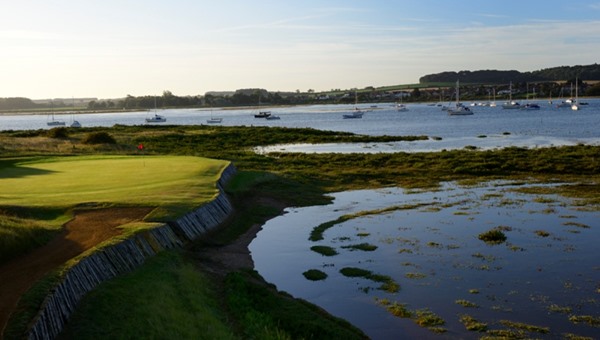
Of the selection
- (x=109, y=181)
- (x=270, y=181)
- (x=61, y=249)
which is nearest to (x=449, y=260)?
(x=61, y=249)

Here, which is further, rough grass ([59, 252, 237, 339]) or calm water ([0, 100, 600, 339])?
calm water ([0, 100, 600, 339])

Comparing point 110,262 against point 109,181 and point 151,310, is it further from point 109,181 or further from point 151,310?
→ point 109,181

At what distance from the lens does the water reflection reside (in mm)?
18719

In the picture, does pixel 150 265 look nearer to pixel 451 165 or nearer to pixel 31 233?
pixel 31 233

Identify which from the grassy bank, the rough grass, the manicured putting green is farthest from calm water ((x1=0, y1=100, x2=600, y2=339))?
the manicured putting green

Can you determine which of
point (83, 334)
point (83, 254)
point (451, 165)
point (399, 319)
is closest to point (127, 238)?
point (83, 254)

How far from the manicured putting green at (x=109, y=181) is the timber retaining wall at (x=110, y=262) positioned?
5.26 ft

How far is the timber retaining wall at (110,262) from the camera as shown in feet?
44.8

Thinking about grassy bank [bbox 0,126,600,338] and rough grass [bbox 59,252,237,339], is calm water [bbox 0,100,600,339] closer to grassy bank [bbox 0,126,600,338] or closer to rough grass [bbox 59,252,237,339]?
grassy bank [bbox 0,126,600,338]

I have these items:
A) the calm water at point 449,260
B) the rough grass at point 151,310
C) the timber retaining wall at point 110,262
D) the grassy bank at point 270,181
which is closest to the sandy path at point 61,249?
the timber retaining wall at point 110,262

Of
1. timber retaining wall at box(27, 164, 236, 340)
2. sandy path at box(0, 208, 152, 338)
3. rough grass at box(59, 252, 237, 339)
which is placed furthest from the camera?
sandy path at box(0, 208, 152, 338)

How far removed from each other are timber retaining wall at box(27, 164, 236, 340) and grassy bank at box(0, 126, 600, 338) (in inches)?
19.2

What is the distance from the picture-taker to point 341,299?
66.2 ft

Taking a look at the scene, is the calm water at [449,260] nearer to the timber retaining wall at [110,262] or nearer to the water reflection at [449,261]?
the water reflection at [449,261]
